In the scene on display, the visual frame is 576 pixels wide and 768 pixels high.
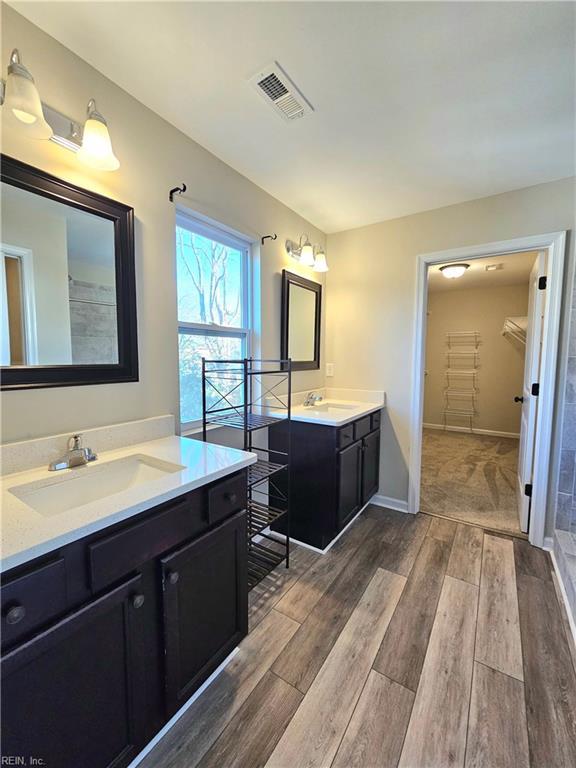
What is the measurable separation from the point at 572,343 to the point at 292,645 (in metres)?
2.38

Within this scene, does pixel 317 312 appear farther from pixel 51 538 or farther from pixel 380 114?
pixel 51 538

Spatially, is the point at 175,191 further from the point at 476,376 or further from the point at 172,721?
the point at 476,376

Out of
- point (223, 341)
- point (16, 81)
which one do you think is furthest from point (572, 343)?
point (16, 81)

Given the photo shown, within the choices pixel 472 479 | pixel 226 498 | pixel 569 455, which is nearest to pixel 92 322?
pixel 226 498

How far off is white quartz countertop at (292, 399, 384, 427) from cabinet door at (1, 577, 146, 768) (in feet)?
4.51

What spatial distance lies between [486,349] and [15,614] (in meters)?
5.94

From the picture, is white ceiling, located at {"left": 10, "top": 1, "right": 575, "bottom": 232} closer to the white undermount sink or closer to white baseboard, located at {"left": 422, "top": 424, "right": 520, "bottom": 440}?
the white undermount sink

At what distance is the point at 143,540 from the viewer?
936 mm

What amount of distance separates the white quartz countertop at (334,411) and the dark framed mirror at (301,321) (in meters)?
0.35

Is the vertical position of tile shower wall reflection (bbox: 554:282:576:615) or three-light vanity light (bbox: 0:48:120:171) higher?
three-light vanity light (bbox: 0:48:120:171)

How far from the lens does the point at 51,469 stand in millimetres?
1121

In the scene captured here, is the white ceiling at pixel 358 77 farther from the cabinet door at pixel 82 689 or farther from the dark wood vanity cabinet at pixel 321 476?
the cabinet door at pixel 82 689

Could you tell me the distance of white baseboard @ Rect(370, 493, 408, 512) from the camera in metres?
2.72

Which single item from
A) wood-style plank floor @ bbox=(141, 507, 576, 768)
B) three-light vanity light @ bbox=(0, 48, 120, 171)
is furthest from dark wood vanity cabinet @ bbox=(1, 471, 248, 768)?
three-light vanity light @ bbox=(0, 48, 120, 171)
